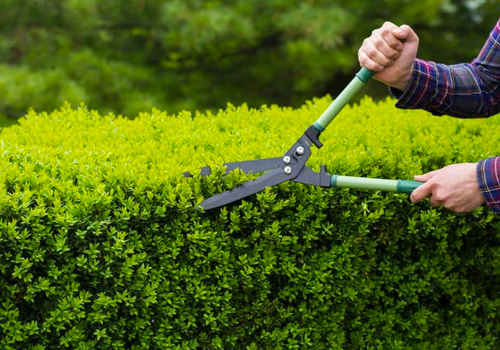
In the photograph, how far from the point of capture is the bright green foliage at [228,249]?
8.43ft

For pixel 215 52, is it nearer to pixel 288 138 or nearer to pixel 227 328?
pixel 288 138

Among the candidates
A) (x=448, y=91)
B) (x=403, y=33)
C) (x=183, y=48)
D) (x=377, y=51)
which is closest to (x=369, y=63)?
(x=377, y=51)

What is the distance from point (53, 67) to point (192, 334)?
531 cm

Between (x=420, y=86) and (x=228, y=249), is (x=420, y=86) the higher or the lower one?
the higher one

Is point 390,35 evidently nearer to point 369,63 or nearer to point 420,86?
point 369,63

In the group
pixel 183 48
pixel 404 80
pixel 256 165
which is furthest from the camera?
pixel 183 48

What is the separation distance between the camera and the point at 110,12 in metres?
7.94

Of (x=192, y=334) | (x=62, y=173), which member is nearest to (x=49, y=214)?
(x=62, y=173)

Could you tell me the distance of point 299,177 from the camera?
2.70 meters

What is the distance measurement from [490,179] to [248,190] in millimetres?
844

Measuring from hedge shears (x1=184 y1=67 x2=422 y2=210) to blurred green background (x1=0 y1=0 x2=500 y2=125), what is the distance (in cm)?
434

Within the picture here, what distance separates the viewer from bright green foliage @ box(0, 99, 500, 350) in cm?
257

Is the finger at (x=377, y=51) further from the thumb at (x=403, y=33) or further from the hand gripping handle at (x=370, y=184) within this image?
the hand gripping handle at (x=370, y=184)

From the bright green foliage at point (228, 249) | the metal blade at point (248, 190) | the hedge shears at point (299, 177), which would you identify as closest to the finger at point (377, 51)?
the hedge shears at point (299, 177)
